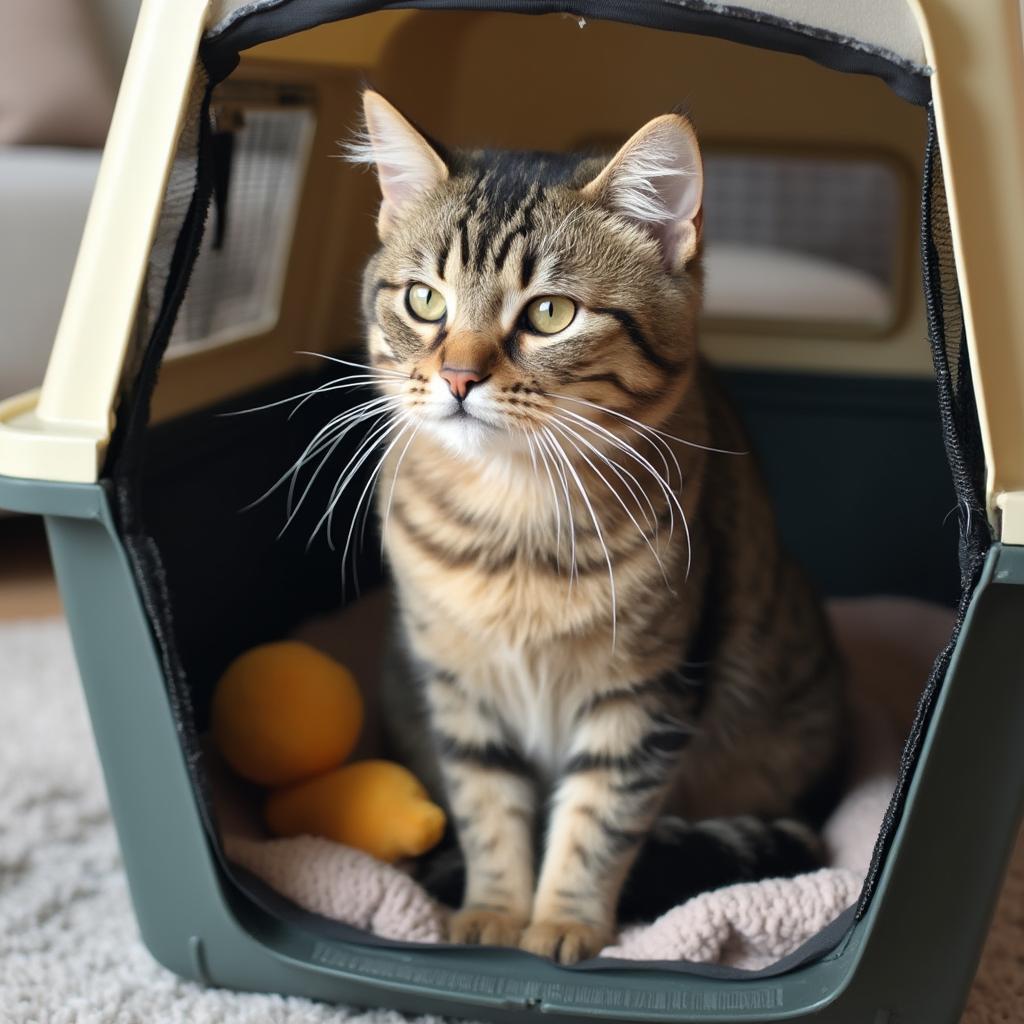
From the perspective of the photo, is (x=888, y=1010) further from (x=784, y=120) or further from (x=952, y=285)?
(x=784, y=120)

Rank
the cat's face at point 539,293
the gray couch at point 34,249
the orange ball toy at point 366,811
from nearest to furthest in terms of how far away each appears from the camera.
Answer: the cat's face at point 539,293, the orange ball toy at point 366,811, the gray couch at point 34,249

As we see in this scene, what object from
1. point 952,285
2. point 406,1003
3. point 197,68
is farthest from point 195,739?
point 952,285

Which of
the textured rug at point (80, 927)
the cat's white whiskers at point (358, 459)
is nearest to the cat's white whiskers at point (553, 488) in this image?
the cat's white whiskers at point (358, 459)

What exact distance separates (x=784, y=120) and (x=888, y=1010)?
1.36 meters

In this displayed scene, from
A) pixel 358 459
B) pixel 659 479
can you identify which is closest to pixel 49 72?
pixel 358 459

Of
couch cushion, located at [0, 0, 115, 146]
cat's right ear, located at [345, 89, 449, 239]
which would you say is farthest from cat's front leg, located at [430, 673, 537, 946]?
couch cushion, located at [0, 0, 115, 146]

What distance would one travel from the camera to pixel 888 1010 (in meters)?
0.96

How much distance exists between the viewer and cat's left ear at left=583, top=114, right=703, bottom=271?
0.97 metres

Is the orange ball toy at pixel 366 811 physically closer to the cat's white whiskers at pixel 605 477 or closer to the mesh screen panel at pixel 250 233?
the cat's white whiskers at pixel 605 477

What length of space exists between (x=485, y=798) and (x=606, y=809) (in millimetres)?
135

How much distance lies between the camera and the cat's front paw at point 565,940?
1.06 meters

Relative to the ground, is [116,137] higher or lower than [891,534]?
higher

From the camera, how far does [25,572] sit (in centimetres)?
215

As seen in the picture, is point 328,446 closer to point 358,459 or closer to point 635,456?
point 358,459
